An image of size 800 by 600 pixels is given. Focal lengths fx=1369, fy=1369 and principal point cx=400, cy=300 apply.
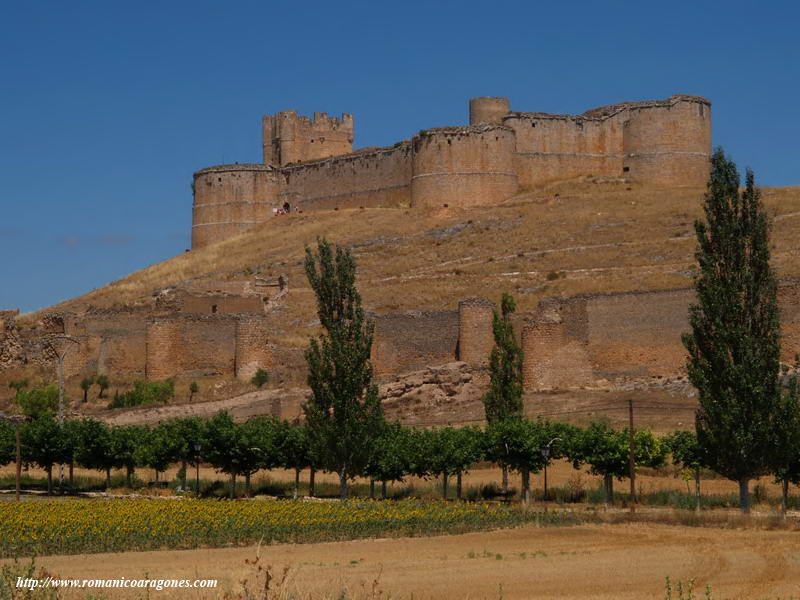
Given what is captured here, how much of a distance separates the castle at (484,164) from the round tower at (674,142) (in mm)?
51

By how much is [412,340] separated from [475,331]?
2.71 m

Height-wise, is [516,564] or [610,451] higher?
[610,451]

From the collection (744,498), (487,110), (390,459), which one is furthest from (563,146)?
(744,498)

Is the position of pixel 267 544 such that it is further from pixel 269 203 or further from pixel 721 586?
pixel 269 203

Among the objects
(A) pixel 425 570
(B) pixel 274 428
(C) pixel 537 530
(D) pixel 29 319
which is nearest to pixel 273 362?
(B) pixel 274 428

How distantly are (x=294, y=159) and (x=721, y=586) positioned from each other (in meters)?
63.4

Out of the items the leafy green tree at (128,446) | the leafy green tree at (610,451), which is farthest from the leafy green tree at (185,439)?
the leafy green tree at (610,451)

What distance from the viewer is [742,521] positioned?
26.2 m

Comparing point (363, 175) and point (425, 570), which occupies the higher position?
point (363, 175)

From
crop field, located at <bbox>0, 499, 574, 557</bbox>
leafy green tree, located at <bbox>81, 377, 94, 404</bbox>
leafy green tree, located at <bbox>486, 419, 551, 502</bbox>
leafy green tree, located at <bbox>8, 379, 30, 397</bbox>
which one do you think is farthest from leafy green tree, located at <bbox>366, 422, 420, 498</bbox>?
leafy green tree, located at <bbox>8, 379, 30, 397</bbox>

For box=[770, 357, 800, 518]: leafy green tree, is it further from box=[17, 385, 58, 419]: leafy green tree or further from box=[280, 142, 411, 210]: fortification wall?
box=[280, 142, 411, 210]: fortification wall

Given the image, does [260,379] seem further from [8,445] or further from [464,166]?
[464,166]

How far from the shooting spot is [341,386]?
31906 mm

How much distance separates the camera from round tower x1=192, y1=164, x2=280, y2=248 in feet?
254
